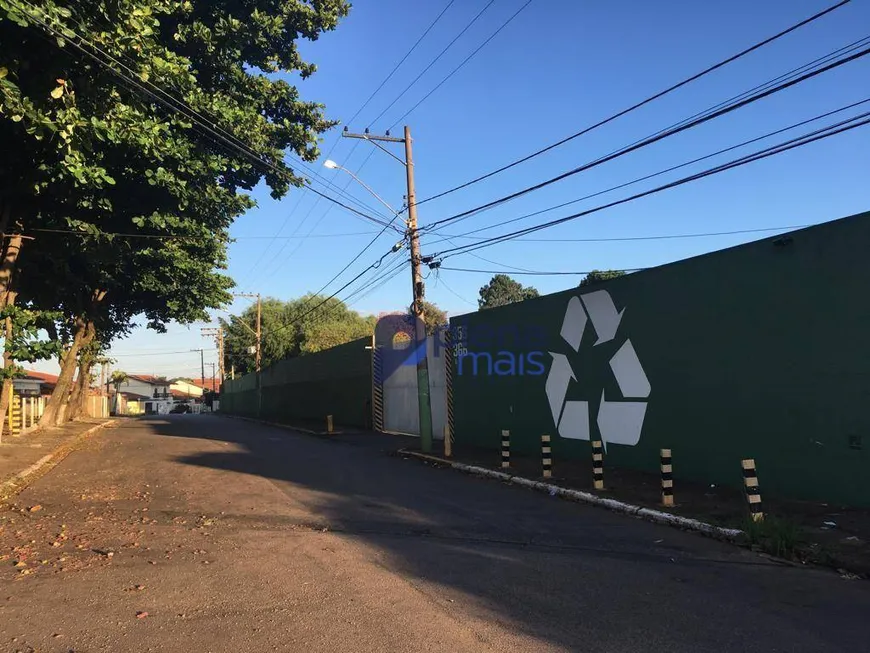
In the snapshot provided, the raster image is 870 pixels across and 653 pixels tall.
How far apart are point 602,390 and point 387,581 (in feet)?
27.7

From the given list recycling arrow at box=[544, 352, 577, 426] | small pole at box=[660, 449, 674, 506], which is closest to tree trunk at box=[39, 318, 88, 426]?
recycling arrow at box=[544, 352, 577, 426]

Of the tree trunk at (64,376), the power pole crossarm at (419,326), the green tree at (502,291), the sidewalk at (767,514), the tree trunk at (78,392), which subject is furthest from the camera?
the green tree at (502,291)

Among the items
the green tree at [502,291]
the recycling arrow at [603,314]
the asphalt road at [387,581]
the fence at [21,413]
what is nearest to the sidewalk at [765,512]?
the asphalt road at [387,581]

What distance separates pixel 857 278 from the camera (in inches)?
339

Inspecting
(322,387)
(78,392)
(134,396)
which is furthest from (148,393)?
(322,387)

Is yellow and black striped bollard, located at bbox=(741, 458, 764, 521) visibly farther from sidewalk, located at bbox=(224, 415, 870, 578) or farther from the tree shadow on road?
the tree shadow on road

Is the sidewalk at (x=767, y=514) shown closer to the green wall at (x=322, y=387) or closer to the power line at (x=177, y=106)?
the power line at (x=177, y=106)

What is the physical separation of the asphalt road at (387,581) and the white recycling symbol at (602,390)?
2934 mm

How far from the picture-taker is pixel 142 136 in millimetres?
10891

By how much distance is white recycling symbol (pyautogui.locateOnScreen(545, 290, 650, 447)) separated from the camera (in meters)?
12.4

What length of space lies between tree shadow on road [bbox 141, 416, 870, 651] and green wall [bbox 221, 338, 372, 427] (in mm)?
16635

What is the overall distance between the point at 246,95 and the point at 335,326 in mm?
35899

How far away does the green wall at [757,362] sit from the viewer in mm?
8680

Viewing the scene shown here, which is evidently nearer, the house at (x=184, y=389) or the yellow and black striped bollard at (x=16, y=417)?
the yellow and black striped bollard at (x=16, y=417)
